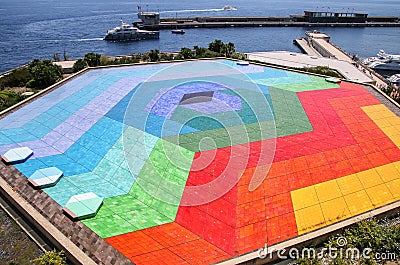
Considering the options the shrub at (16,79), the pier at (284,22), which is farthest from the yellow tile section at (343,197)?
the pier at (284,22)

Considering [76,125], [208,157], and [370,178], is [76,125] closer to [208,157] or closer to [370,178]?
[208,157]

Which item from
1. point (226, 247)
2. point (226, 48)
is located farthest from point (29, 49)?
point (226, 247)

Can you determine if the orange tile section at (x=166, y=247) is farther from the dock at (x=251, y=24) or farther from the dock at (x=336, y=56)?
the dock at (x=251, y=24)

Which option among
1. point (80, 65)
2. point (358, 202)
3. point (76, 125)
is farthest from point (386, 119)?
point (80, 65)

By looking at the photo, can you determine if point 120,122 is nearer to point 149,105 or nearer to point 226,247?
point 149,105

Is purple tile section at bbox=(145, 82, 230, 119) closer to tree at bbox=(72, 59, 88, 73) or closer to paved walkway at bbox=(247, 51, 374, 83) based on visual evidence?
tree at bbox=(72, 59, 88, 73)
